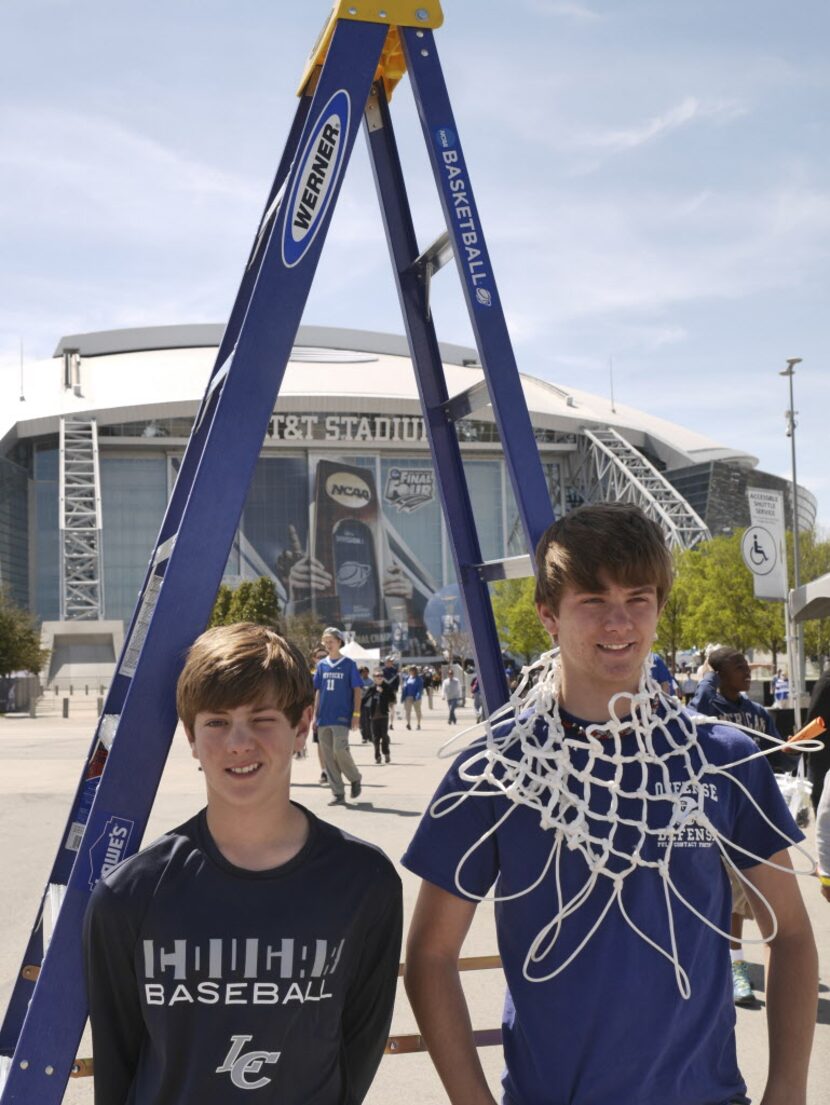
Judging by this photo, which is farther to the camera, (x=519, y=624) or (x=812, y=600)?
(x=519, y=624)

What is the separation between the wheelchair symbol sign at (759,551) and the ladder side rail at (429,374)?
1317cm

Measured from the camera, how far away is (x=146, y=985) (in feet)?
6.04

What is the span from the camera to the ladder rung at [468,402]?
3.24 m

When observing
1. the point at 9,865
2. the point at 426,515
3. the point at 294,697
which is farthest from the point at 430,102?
the point at 426,515

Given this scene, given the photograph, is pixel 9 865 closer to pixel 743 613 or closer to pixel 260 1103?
pixel 260 1103

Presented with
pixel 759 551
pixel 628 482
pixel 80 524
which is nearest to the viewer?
pixel 759 551

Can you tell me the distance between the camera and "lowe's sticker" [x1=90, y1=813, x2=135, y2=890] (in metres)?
2.37

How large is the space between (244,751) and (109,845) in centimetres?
66

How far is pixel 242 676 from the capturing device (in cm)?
195

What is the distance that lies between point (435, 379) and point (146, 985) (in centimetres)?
240

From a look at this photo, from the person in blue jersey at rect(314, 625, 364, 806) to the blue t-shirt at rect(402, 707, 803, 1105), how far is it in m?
9.45

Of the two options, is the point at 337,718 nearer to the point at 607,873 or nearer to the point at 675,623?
the point at 607,873

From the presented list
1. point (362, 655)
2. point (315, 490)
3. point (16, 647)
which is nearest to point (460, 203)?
point (16, 647)

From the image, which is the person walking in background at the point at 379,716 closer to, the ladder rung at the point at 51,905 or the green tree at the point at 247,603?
the ladder rung at the point at 51,905
